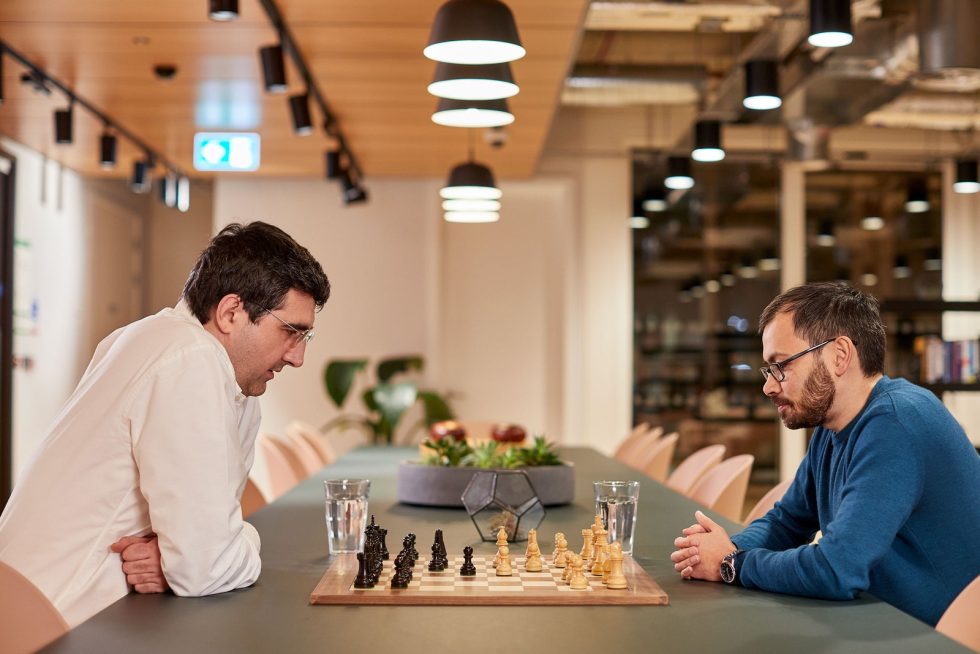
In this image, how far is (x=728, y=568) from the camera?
6.82 feet

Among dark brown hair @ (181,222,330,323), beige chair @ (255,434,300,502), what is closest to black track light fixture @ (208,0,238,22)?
beige chair @ (255,434,300,502)

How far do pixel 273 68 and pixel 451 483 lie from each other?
2235 mm

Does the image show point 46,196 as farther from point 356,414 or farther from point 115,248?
point 356,414

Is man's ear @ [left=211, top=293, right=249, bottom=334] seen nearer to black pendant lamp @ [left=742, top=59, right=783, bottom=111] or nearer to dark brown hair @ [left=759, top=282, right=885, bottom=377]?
dark brown hair @ [left=759, top=282, right=885, bottom=377]

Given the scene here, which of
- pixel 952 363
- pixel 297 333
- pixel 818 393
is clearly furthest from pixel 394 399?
pixel 818 393

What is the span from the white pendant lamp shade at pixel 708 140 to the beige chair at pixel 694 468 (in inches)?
83.1

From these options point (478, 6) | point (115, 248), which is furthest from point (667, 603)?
point (115, 248)

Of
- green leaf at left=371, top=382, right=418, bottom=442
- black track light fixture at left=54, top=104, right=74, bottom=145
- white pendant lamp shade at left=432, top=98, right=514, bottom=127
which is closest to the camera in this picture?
white pendant lamp shade at left=432, top=98, right=514, bottom=127

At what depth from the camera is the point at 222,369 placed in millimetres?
2004

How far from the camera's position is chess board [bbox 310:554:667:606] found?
1.89 meters

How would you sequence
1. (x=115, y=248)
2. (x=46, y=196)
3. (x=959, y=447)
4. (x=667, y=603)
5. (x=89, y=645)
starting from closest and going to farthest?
(x=89, y=645)
(x=667, y=603)
(x=959, y=447)
(x=46, y=196)
(x=115, y=248)

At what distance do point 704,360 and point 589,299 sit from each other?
1184 millimetres

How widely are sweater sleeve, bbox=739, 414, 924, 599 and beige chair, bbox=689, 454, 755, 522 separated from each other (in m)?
1.52

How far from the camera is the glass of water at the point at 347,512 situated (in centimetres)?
227
